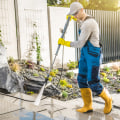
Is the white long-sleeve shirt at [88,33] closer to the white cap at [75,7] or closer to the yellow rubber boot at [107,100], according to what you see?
the white cap at [75,7]

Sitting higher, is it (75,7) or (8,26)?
(75,7)

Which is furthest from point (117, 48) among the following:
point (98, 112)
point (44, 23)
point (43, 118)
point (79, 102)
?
point (43, 118)

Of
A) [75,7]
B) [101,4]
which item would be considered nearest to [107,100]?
[75,7]

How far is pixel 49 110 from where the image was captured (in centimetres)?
285

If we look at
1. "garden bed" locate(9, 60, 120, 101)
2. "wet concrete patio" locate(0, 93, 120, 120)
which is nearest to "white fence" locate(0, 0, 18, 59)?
"garden bed" locate(9, 60, 120, 101)

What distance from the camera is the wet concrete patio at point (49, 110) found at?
255 cm

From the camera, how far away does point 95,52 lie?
2.54 m

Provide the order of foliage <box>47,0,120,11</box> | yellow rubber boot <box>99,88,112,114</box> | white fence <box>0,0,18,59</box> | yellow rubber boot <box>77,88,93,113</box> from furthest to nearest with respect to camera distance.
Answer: foliage <box>47,0,120,11</box>
white fence <box>0,0,18,59</box>
yellow rubber boot <box>77,88,93,113</box>
yellow rubber boot <box>99,88,112,114</box>

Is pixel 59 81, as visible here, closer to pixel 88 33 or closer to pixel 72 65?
pixel 88 33

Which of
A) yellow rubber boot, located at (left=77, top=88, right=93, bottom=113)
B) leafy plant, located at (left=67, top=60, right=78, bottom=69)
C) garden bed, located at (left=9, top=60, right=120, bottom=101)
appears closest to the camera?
yellow rubber boot, located at (left=77, top=88, right=93, bottom=113)

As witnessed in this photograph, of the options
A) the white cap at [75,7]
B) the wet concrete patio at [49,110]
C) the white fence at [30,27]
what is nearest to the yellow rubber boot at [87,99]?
the wet concrete patio at [49,110]

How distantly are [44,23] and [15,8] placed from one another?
2.58ft

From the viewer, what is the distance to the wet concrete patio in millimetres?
2553

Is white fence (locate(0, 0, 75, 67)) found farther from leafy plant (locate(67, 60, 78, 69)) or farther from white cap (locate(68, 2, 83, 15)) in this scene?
white cap (locate(68, 2, 83, 15))
